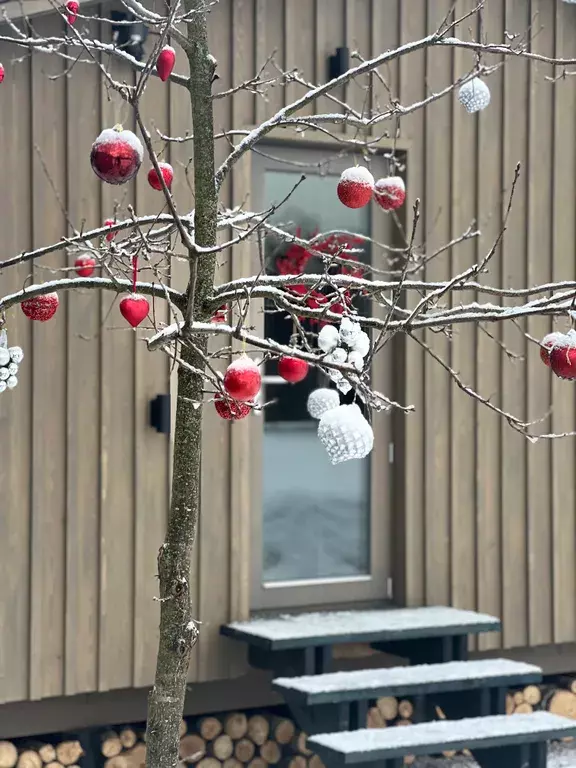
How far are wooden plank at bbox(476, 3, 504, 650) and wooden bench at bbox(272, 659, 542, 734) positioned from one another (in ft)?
1.69

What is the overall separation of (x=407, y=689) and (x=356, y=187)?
250 centimetres

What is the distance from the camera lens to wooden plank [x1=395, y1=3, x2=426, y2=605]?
557 cm

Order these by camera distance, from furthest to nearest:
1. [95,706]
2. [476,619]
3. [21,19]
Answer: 1. [476,619]
2. [95,706]
3. [21,19]

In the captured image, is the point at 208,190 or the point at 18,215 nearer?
the point at 208,190

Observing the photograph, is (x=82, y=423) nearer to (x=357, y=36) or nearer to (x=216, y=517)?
(x=216, y=517)

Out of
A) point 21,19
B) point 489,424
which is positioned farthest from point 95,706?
point 21,19

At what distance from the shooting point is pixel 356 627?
16.6 feet

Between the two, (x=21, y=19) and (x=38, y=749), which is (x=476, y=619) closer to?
(x=38, y=749)

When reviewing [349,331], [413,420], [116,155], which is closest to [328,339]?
[349,331]

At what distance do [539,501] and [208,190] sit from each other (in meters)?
3.51

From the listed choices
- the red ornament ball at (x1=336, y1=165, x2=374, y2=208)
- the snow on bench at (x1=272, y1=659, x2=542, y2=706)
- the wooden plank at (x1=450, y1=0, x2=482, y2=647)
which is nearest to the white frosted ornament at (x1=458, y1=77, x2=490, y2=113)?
the red ornament ball at (x1=336, y1=165, x2=374, y2=208)

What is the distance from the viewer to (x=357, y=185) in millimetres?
3061

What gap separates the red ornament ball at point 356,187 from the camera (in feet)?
10.0

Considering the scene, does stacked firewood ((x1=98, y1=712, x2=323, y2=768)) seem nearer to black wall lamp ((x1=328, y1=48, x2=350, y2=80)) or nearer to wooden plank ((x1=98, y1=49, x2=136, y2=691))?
wooden plank ((x1=98, y1=49, x2=136, y2=691))
